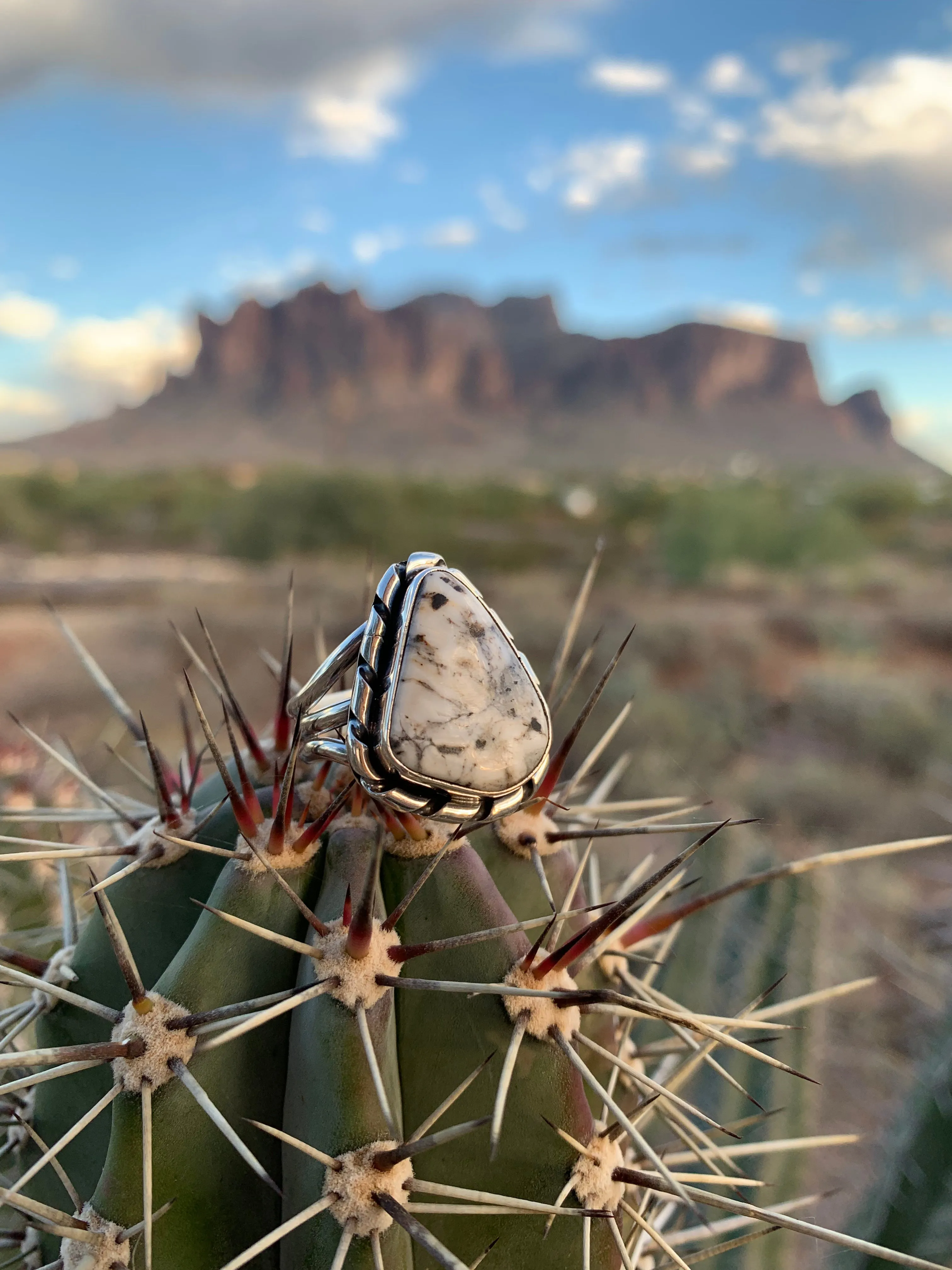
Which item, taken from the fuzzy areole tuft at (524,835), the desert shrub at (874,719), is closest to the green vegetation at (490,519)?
the desert shrub at (874,719)

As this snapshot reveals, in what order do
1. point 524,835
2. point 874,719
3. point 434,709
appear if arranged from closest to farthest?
point 434,709
point 524,835
point 874,719

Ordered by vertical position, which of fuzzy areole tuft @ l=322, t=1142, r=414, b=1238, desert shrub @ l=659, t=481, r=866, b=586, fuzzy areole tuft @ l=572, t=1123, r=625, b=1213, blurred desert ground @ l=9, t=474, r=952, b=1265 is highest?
fuzzy areole tuft @ l=322, t=1142, r=414, b=1238

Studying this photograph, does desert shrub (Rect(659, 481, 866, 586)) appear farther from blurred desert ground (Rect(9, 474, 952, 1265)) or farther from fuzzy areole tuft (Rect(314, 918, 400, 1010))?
fuzzy areole tuft (Rect(314, 918, 400, 1010))

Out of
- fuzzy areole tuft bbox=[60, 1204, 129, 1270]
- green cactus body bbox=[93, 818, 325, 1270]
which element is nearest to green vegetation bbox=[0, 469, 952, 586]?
green cactus body bbox=[93, 818, 325, 1270]

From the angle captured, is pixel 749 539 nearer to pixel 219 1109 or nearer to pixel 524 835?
pixel 524 835

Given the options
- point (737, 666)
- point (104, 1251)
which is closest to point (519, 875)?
point (104, 1251)
